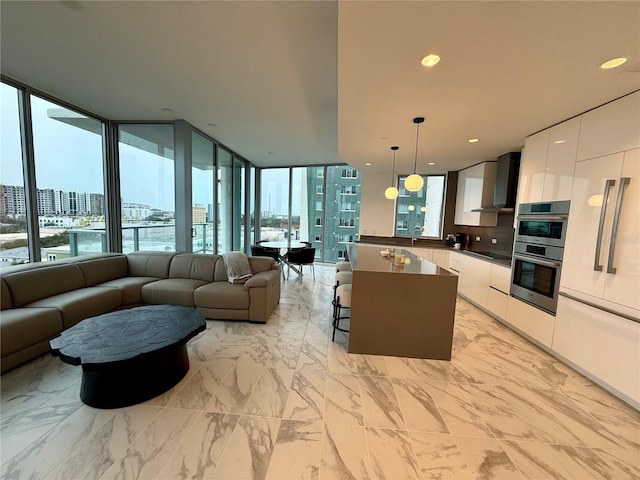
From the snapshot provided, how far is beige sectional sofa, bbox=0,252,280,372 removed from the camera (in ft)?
7.54

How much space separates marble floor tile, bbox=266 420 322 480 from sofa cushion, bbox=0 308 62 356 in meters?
2.36

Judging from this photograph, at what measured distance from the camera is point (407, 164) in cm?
539

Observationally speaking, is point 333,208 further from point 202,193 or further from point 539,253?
point 539,253

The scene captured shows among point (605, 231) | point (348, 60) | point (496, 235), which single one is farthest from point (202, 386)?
point (496, 235)

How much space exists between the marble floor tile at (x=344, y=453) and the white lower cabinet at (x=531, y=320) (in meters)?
2.49

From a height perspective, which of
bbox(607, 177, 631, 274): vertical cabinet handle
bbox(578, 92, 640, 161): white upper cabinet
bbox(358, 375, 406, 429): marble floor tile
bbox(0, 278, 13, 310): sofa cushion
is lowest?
bbox(358, 375, 406, 429): marble floor tile

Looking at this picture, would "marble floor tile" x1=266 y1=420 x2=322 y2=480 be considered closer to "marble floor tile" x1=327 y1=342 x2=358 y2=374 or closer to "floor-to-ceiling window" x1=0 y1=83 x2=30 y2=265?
"marble floor tile" x1=327 y1=342 x2=358 y2=374

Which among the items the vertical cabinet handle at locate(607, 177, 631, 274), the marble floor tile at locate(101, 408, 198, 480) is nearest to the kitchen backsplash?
the vertical cabinet handle at locate(607, 177, 631, 274)

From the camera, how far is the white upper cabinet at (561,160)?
8.66ft

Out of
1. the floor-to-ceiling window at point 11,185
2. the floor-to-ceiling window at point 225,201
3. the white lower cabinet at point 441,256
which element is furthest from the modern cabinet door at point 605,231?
the floor-to-ceiling window at point 11,185

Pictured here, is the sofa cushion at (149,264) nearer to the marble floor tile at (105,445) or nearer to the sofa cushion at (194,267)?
the sofa cushion at (194,267)

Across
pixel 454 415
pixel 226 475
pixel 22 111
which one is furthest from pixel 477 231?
pixel 22 111

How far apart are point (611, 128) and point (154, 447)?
4.29 metres

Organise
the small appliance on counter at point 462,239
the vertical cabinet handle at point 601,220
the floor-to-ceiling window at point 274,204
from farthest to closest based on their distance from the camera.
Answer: the floor-to-ceiling window at point 274,204
the small appliance on counter at point 462,239
the vertical cabinet handle at point 601,220
